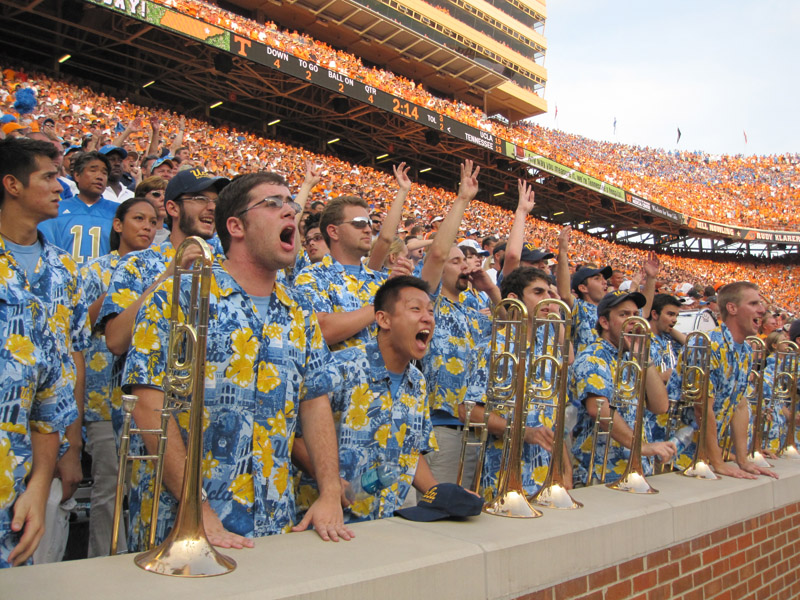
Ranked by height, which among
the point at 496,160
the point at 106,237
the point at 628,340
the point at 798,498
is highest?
the point at 496,160

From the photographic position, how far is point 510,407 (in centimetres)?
318

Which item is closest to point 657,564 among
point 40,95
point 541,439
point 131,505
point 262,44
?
point 541,439

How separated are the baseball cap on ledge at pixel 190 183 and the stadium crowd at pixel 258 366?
0.01m

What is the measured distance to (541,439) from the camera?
3.49 metres

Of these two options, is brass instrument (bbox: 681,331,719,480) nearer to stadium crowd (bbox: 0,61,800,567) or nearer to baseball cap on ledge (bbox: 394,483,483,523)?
stadium crowd (bbox: 0,61,800,567)

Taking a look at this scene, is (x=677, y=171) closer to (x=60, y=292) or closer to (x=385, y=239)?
(x=385, y=239)

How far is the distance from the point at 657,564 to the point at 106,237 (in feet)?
12.7

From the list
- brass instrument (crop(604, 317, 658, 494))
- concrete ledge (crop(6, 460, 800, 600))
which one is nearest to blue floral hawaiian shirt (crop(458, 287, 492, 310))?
brass instrument (crop(604, 317, 658, 494))

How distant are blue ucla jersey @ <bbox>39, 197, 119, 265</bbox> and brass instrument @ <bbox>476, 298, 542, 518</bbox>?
2.77 meters

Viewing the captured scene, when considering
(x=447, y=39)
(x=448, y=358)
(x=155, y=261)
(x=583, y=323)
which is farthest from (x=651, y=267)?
(x=447, y=39)

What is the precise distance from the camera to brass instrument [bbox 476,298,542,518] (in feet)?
9.39

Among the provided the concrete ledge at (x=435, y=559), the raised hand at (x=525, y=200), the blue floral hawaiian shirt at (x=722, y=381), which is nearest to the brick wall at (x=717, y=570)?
the concrete ledge at (x=435, y=559)

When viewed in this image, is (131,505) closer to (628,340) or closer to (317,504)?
(317,504)

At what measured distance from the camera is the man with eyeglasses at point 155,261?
2.86 m
